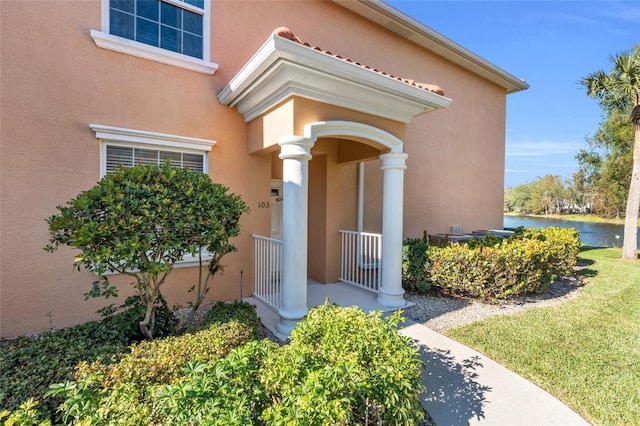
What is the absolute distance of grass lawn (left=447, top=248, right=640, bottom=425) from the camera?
3.02m

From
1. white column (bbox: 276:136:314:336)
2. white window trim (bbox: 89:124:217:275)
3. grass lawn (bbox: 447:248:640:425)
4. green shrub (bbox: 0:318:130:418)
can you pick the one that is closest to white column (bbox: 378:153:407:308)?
grass lawn (bbox: 447:248:640:425)

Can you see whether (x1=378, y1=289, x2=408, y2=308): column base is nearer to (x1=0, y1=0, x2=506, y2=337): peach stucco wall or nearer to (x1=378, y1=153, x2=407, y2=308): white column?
(x1=378, y1=153, x2=407, y2=308): white column

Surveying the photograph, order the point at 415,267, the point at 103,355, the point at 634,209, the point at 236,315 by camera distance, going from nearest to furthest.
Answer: the point at 103,355, the point at 236,315, the point at 415,267, the point at 634,209

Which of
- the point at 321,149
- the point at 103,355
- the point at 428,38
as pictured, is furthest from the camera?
the point at 428,38

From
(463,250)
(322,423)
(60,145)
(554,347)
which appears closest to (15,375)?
(322,423)

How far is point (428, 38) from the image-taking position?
8227mm

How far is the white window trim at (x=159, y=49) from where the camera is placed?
4590 mm

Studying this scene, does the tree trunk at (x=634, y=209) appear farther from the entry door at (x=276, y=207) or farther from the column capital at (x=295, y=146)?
the column capital at (x=295, y=146)

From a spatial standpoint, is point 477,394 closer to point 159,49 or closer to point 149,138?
point 149,138

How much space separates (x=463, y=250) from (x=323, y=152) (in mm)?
3594

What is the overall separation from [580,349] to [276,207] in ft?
19.1

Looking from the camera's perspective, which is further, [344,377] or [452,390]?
[452,390]

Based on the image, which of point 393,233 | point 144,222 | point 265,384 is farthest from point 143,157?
point 393,233

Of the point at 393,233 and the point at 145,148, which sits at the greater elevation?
the point at 145,148
